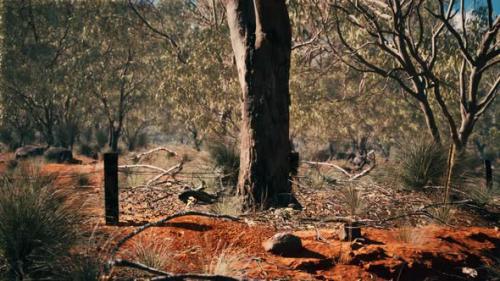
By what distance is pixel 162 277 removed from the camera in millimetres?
4715

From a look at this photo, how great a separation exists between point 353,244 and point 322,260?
0.57 metres

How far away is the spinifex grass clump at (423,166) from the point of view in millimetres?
10516

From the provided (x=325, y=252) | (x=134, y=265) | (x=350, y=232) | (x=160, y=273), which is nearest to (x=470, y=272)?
(x=350, y=232)

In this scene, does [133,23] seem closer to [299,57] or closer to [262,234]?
[299,57]

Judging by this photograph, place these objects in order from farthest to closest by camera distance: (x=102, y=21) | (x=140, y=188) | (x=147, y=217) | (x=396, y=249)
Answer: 1. (x=102, y=21)
2. (x=140, y=188)
3. (x=147, y=217)
4. (x=396, y=249)

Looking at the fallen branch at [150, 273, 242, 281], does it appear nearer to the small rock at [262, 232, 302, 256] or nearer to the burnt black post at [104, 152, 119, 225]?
the small rock at [262, 232, 302, 256]

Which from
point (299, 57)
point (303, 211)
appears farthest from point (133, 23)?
point (303, 211)

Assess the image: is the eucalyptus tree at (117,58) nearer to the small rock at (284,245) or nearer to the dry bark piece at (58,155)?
the dry bark piece at (58,155)

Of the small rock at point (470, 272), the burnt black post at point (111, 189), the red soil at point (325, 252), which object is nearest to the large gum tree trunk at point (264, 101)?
the red soil at point (325, 252)

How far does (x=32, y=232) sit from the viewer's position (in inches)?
192

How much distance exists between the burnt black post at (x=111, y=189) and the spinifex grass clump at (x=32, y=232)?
188cm

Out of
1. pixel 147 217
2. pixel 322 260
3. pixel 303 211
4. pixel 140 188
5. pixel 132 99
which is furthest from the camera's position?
pixel 132 99

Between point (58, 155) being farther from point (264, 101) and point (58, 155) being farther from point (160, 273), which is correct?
point (160, 273)

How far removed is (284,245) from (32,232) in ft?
8.97
